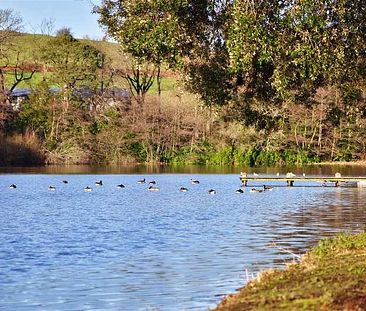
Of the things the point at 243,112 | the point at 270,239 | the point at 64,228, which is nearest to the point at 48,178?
the point at 64,228

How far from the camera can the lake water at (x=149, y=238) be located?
61.4ft

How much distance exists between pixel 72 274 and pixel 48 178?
4686 centimetres

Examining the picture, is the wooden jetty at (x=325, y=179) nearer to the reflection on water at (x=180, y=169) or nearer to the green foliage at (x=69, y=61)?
the reflection on water at (x=180, y=169)

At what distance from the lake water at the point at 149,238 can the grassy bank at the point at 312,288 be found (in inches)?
83.1

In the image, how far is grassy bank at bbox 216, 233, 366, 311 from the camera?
453 inches

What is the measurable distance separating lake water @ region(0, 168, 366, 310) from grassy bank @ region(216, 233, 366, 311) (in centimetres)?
211

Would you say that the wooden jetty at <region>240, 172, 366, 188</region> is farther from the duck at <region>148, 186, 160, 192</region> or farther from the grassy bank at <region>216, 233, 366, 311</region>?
the grassy bank at <region>216, 233, 366, 311</region>

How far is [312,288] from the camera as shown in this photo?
12742 millimetres

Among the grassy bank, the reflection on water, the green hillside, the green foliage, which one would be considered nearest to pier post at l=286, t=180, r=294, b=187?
the reflection on water

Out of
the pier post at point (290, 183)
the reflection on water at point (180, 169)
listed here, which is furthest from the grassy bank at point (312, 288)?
the reflection on water at point (180, 169)

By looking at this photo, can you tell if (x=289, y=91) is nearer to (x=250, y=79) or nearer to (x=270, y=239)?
(x=250, y=79)

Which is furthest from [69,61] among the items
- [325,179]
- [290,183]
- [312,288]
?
[312,288]

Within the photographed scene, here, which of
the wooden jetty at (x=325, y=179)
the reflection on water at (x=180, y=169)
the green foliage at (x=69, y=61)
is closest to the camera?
the wooden jetty at (x=325, y=179)

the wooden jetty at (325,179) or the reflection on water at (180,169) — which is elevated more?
the reflection on water at (180,169)
